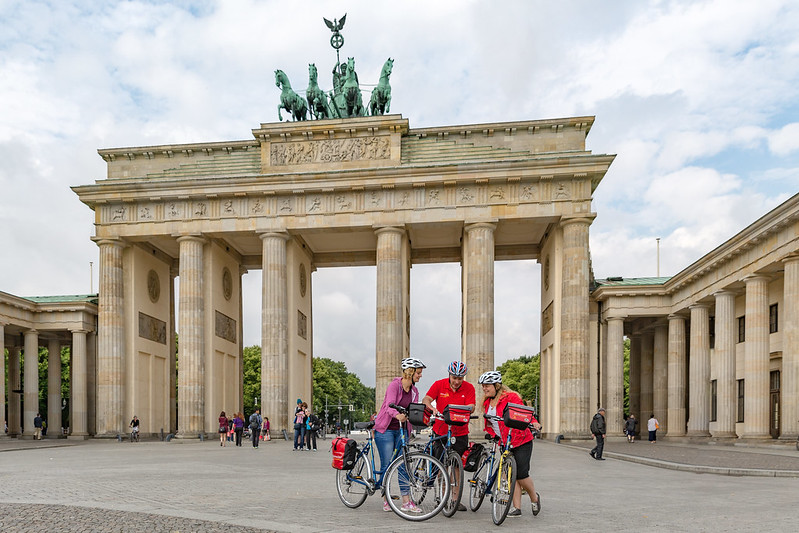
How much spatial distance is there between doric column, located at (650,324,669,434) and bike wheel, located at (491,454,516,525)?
3992 cm

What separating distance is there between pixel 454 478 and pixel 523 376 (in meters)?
108

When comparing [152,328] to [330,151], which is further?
[152,328]

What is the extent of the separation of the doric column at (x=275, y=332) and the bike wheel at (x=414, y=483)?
33659mm

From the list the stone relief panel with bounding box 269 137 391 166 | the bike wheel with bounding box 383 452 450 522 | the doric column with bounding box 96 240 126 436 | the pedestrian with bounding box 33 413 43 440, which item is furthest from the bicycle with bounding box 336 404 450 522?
the pedestrian with bounding box 33 413 43 440

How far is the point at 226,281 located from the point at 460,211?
16.6 m

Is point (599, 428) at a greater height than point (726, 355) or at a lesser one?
lesser

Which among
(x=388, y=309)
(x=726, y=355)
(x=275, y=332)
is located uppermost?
Result: (x=388, y=309)

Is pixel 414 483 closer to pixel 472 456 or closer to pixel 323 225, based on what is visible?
pixel 472 456

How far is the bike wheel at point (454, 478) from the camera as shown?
10.3 meters

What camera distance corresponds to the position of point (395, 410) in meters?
10.4

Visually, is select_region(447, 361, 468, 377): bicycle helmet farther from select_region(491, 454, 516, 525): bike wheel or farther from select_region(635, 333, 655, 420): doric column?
select_region(635, 333, 655, 420): doric column

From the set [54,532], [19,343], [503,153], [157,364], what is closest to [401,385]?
[54,532]

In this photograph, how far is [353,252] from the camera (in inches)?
2112

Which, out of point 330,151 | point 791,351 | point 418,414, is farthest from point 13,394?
point 418,414
